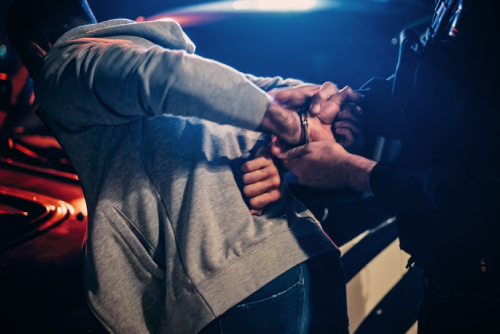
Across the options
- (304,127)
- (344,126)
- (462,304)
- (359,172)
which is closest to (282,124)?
(304,127)

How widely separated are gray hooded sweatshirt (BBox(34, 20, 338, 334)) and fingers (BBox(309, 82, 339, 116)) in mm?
391

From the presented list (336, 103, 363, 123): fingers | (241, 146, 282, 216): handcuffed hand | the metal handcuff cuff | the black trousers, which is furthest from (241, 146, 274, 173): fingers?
the black trousers

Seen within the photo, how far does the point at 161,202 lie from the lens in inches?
26.2

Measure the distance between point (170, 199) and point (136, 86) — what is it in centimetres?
26

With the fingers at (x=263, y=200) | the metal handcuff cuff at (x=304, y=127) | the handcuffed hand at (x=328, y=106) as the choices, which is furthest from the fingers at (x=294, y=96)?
the fingers at (x=263, y=200)

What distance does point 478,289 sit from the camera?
0.84m

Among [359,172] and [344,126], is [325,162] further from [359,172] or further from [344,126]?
[344,126]

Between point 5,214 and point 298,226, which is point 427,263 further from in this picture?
point 5,214

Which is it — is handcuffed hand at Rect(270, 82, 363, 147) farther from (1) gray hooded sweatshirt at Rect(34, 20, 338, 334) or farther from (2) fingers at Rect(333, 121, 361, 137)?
(1) gray hooded sweatshirt at Rect(34, 20, 338, 334)

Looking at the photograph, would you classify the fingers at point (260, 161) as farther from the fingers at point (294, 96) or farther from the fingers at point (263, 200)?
the fingers at point (294, 96)

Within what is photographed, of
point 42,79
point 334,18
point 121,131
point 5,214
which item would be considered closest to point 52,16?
point 42,79

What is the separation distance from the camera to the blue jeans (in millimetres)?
680

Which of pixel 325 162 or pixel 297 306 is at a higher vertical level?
pixel 325 162

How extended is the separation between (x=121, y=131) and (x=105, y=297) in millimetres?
386
